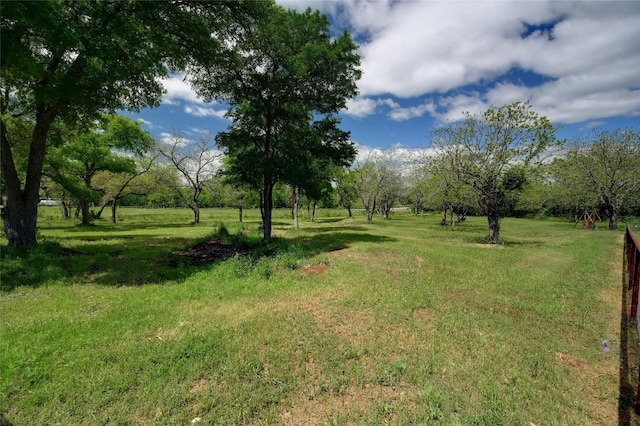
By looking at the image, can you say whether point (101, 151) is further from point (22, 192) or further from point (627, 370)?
point (627, 370)

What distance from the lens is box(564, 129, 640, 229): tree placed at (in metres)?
28.4

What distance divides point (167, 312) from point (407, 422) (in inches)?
206

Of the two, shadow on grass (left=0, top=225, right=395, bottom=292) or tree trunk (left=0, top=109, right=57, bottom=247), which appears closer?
shadow on grass (left=0, top=225, right=395, bottom=292)

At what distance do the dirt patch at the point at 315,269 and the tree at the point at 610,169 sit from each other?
31.6 metres

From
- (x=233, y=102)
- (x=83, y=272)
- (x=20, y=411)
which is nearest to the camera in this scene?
(x=20, y=411)

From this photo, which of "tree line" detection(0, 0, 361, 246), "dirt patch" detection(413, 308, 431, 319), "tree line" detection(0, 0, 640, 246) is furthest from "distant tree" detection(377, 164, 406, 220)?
"dirt patch" detection(413, 308, 431, 319)

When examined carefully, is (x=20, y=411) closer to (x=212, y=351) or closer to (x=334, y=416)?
(x=212, y=351)

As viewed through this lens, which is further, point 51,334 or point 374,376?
point 51,334

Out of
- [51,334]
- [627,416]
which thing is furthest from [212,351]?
[627,416]

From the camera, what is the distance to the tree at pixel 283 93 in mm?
12281

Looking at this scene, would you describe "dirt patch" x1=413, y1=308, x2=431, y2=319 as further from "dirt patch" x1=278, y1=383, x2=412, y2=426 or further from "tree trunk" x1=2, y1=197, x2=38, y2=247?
"tree trunk" x1=2, y1=197, x2=38, y2=247

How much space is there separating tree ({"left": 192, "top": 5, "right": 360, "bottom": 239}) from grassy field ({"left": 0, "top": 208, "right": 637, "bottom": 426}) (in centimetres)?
742

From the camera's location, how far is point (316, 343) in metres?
4.89

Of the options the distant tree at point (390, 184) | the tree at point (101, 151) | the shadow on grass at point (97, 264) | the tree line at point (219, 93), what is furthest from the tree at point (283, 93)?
the distant tree at point (390, 184)
